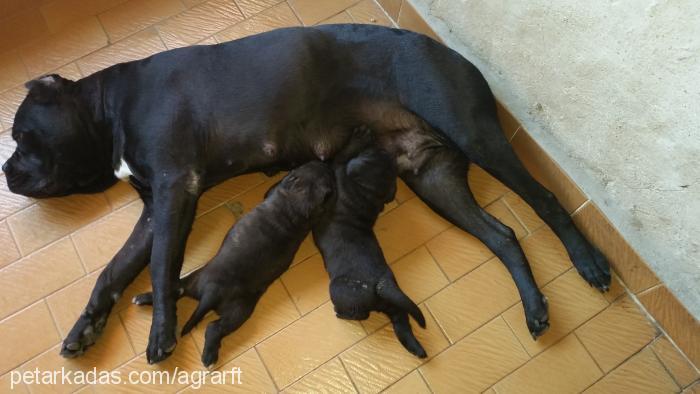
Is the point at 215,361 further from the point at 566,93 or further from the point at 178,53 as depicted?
the point at 566,93

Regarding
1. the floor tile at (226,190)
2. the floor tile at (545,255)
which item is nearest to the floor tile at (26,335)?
the floor tile at (226,190)

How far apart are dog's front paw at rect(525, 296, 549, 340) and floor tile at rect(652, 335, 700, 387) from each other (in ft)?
1.36

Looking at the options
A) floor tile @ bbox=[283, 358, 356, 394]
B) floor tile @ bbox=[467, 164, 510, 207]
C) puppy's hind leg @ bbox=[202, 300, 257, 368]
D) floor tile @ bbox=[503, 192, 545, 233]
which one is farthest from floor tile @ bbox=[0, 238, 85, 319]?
floor tile @ bbox=[503, 192, 545, 233]

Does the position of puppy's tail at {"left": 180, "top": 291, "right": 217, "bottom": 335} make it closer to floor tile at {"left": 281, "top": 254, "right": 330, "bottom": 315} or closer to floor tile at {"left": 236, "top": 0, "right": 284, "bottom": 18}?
floor tile at {"left": 281, "top": 254, "right": 330, "bottom": 315}

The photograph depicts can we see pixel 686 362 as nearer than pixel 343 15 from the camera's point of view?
Yes

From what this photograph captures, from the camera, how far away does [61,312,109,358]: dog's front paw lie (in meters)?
1.86

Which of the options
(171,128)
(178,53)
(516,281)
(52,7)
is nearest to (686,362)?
(516,281)

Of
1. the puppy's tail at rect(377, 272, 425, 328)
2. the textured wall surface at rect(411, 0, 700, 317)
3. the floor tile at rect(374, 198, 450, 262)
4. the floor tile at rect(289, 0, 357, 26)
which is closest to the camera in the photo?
the textured wall surface at rect(411, 0, 700, 317)

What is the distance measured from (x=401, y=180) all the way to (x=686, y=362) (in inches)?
48.0

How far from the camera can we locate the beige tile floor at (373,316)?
1.87 m

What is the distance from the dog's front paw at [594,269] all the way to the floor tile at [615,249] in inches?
1.6

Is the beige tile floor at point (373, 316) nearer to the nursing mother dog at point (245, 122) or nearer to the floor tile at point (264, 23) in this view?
the nursing mother dog at point (245, 122)

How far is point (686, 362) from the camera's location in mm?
1881

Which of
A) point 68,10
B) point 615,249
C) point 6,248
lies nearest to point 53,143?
point 6,248
